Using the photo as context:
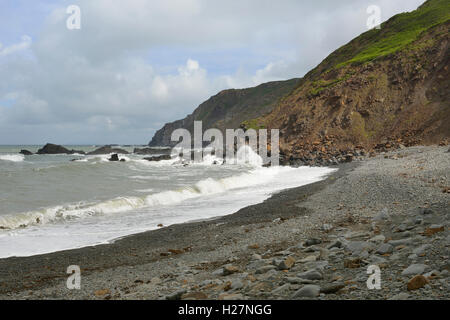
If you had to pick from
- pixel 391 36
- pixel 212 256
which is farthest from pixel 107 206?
pixel 391 36

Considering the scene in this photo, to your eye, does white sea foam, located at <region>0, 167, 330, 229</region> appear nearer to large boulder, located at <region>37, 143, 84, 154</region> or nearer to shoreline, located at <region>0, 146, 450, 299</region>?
shoreline, located at <region>0, 146, 450, 299</region>

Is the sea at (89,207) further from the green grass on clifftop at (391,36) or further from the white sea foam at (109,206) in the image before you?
the green grass on clifftop at (391,36)

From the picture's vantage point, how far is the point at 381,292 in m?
4.68

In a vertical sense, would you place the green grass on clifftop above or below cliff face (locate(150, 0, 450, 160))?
above

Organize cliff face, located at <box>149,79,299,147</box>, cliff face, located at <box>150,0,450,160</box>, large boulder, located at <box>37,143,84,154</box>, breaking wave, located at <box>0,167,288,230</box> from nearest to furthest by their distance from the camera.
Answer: breaking wave, located at <box>0,167,288,230</box>
cliff face, located at <box>150,0,450,160</box>
large boulder, located at <box>37,143,84,154</box>
cliff face, located at <box>149,79,299,147</box>

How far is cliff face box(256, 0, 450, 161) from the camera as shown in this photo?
42.5 m

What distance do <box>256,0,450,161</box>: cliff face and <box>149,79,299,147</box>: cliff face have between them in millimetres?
84473

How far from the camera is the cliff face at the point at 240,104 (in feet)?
492

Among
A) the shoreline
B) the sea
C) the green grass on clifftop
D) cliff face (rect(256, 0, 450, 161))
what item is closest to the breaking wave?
the sea

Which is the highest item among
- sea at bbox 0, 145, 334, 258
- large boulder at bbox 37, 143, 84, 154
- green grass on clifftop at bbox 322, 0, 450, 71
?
green grass on clifftop at bbox 322, 0, 450, 71

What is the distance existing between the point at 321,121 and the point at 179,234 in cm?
4443
